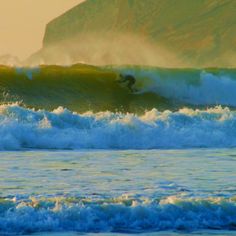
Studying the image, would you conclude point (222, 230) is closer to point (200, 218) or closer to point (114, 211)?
point (200, 218)

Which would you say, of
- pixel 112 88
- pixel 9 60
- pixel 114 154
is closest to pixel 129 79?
pixel 112 88

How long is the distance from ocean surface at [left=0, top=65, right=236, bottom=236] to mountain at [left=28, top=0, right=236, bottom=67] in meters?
66.6

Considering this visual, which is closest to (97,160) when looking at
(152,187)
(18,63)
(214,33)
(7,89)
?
(152,187)

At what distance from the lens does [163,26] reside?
148 metres

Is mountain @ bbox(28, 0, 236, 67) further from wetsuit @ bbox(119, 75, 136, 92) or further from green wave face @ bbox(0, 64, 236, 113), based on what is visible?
wetsuit @ bbox(119, 75, 136, 92)

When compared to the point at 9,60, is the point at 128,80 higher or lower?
lower

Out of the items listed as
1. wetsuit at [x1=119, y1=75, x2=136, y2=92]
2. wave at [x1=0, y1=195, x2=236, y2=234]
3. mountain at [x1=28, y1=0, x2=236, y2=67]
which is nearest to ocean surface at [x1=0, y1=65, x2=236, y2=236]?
wave at [x1=0, y1=195, x2=236, y2=234]

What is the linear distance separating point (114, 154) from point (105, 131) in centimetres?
315

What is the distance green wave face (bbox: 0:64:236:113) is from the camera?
38.3 meters

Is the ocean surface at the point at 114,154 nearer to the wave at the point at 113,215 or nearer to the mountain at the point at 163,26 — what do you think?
the wave at the point at 113,215

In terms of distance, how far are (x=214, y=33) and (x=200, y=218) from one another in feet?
372

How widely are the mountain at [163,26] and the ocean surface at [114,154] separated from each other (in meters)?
66.6

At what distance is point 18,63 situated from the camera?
42781 mm

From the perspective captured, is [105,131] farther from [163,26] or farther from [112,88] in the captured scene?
[163,26]
